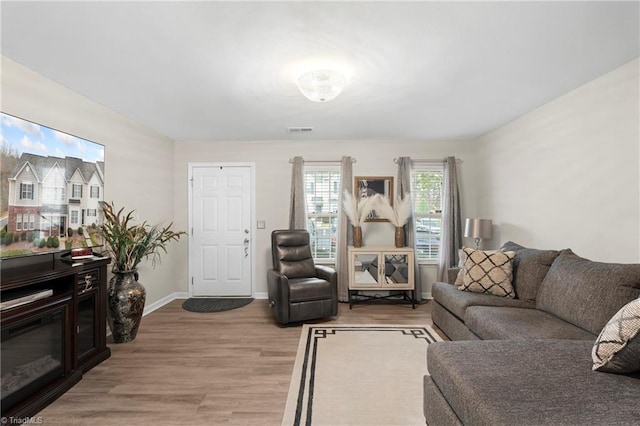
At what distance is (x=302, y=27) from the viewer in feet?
5.74

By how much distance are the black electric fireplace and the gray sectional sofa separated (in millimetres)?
2515

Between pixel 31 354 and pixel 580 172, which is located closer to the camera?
pixel 31 354

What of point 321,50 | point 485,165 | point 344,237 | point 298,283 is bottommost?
point 298,283

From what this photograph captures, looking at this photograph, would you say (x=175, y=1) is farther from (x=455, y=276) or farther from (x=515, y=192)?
(x=515, y=192)

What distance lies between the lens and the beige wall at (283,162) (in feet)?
14.7

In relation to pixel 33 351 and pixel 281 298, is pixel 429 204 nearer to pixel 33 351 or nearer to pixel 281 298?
pixel 281 298

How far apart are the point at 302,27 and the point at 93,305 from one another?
9.26 ft

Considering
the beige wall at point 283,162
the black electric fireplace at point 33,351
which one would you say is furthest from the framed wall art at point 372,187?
the black electric fireplace at point 33,351

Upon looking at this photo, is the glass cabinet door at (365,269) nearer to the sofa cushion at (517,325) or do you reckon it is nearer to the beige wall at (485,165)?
the beige wall at (485,165)

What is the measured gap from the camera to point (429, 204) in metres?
4.51

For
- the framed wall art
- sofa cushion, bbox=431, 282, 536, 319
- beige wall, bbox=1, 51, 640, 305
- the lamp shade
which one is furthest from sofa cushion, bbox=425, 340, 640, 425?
the framed wall art

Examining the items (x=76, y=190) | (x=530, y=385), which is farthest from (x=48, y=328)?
(x=530, y=385)

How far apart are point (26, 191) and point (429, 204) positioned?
15.1 feet

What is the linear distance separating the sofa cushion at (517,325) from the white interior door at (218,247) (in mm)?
3186
